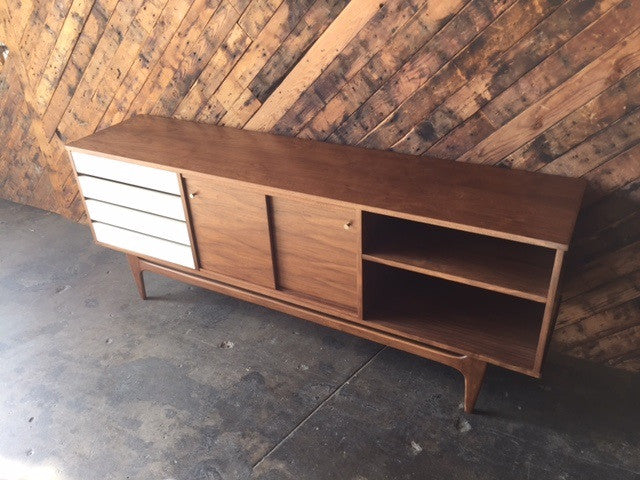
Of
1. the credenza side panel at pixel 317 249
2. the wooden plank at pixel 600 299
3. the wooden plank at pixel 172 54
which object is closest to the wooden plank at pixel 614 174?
the wooden plank at pixel 600 299

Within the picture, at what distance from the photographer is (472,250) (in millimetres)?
1905

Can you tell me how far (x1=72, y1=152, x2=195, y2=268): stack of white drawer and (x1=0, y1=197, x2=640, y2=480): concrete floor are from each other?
1.19ft

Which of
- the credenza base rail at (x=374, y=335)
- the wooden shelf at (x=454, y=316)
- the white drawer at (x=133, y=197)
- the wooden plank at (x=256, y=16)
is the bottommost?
the credenza base rail at (x=374, y=335)

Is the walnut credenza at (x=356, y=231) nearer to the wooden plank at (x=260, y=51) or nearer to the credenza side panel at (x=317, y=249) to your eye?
the credenza side panel at (x=317, y=249)

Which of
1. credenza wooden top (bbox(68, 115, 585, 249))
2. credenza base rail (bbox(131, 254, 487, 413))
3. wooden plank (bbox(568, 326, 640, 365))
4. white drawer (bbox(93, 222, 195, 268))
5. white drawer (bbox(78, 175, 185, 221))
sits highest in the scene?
credenza wooden top (bbox(68, 115, 585, 249))

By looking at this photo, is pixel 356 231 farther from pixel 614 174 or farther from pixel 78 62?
pixel 78 62

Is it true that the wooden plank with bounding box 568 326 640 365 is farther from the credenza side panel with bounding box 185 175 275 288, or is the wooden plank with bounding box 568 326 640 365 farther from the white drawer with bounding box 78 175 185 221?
the white drawer with bounding box 78 175 185 221

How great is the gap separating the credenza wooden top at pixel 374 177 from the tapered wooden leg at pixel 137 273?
1.82 ft

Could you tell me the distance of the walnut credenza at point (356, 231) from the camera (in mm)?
1756

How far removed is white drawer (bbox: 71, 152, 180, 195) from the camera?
7.27 ft

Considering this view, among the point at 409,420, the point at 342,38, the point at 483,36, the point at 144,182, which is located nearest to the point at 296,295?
the point at 409,420

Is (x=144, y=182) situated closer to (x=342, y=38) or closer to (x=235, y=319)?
(x=235, y=319)

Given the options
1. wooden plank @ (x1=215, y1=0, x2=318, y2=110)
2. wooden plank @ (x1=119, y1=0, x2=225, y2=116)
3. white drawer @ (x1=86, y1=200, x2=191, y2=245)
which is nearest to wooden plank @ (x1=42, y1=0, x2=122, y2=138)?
wooden plank @ (x1=119, y1=0, x2=225, y2=116)

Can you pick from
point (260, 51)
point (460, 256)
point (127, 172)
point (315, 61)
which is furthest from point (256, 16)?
point (460, 256)
